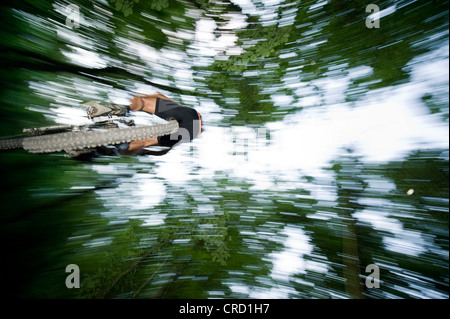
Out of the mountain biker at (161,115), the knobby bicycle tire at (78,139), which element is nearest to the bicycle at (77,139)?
the knobby bicycle tire at (78,139)

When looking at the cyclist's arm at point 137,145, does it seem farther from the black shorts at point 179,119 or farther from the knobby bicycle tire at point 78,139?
the knobby bicycle tire at point 78,139

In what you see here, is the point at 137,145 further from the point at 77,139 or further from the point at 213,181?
the point at 213,181

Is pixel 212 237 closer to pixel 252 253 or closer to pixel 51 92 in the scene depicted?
pixel 252 253

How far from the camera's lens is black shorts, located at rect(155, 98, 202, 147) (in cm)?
198

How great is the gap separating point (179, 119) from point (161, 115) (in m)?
0.19

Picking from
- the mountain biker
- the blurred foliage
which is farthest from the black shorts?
the blurred foliage

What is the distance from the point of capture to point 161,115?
203cm

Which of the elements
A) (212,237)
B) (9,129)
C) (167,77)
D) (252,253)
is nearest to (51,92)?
(9,129)

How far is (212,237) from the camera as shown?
149 inches

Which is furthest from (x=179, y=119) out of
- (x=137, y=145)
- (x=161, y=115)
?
(x=137, y=145)

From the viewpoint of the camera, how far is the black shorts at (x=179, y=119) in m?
1.98

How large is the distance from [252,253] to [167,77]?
12.4 ft

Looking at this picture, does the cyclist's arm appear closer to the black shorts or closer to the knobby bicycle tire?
the black shorts

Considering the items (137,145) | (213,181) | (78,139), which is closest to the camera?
(78,139)
